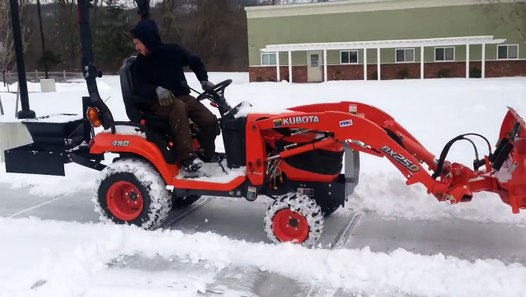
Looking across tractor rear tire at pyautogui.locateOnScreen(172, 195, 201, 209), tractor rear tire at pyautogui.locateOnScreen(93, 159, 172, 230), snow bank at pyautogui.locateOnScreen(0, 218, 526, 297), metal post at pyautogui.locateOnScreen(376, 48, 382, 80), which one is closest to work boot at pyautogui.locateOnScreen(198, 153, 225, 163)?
tractor rear tire at pyautogui.locateOnScreen(93, 159, 172, 230)

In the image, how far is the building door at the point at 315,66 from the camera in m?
35.7

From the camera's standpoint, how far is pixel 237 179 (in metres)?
5.53

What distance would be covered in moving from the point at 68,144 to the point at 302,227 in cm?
284

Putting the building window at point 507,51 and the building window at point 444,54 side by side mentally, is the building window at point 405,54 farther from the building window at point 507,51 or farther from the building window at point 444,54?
the building window at point 507,51

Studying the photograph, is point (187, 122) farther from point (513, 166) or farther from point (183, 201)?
point (513, 166)

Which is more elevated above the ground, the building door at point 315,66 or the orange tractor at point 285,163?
the orange tractor at point 285,163

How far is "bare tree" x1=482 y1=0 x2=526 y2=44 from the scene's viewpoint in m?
31.5

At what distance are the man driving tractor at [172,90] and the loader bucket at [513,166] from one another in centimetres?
267

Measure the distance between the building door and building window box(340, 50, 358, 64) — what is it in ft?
4.59

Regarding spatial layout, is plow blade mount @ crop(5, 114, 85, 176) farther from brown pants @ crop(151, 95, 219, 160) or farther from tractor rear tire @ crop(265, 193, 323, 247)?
tractor rear tire @ crop(265, 193, 323, 247)

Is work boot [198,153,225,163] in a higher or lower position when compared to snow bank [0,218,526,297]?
higher

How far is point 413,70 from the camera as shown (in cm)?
3403

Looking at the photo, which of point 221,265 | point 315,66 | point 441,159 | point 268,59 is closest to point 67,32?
point 268,59

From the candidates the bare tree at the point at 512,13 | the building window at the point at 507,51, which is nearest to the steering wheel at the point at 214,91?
the bare tree at the point at 512,13
